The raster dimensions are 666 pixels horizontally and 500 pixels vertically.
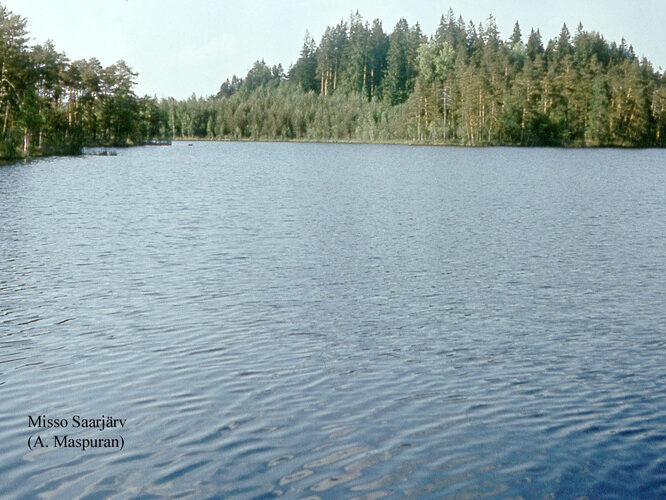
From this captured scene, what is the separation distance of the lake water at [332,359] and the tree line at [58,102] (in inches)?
2113

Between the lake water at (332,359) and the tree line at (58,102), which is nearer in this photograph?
the lake water at (332,359)

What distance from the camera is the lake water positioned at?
10.0 m

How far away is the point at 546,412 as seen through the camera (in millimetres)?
12211

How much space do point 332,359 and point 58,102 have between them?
109 meters

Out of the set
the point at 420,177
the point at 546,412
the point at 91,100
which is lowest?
the point at 546,412

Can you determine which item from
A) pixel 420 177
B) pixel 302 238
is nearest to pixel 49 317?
pixel 302 238

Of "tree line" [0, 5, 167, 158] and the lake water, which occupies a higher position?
"tree line" [0, 5, 167, 158]

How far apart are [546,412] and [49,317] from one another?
39.4 feet

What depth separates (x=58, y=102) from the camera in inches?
4417

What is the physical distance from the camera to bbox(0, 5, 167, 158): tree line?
81.9 metres

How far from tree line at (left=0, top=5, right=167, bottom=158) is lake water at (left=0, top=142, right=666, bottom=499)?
176ft

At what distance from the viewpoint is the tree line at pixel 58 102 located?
269ft

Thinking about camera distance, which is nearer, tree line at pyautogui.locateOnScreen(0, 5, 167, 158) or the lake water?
the lake water

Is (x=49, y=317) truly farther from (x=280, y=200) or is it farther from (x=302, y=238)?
(x=280, y=200)
